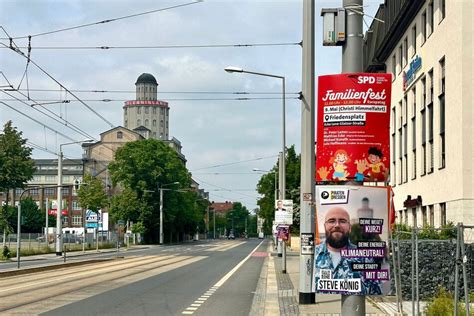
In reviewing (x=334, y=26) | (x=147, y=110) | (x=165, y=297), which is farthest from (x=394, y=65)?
(x=147, y=110)

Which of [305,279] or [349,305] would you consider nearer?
[349,305]

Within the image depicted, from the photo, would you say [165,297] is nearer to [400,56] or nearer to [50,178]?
[400,56]

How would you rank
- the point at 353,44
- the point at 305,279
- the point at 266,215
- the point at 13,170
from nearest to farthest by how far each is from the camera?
the point at 353,44 < the point at 305,279 < the point at 13,170 < the point at 266,215

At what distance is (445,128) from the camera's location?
28281 millimetres

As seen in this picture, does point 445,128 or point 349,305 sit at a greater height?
point 445,128

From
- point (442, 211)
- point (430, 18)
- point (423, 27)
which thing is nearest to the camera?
point (442, 211)

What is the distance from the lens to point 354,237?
6.69 metres

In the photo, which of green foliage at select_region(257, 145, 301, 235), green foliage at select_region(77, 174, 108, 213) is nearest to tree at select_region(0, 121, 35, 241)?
green foliage at select_region(77, 174, 108, 213)

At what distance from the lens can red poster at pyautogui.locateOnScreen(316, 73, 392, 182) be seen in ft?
22.6

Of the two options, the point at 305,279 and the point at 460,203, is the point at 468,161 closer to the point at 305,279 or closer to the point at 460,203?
the point at 460,203

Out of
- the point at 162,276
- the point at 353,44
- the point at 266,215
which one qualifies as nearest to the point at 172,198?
the point at 266,215

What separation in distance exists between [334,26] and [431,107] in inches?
1008

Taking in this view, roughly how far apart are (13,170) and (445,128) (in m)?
45.6

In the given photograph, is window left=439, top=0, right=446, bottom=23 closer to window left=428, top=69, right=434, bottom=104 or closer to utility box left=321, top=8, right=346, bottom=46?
window left=428, top=69, right=434, bottom=104
